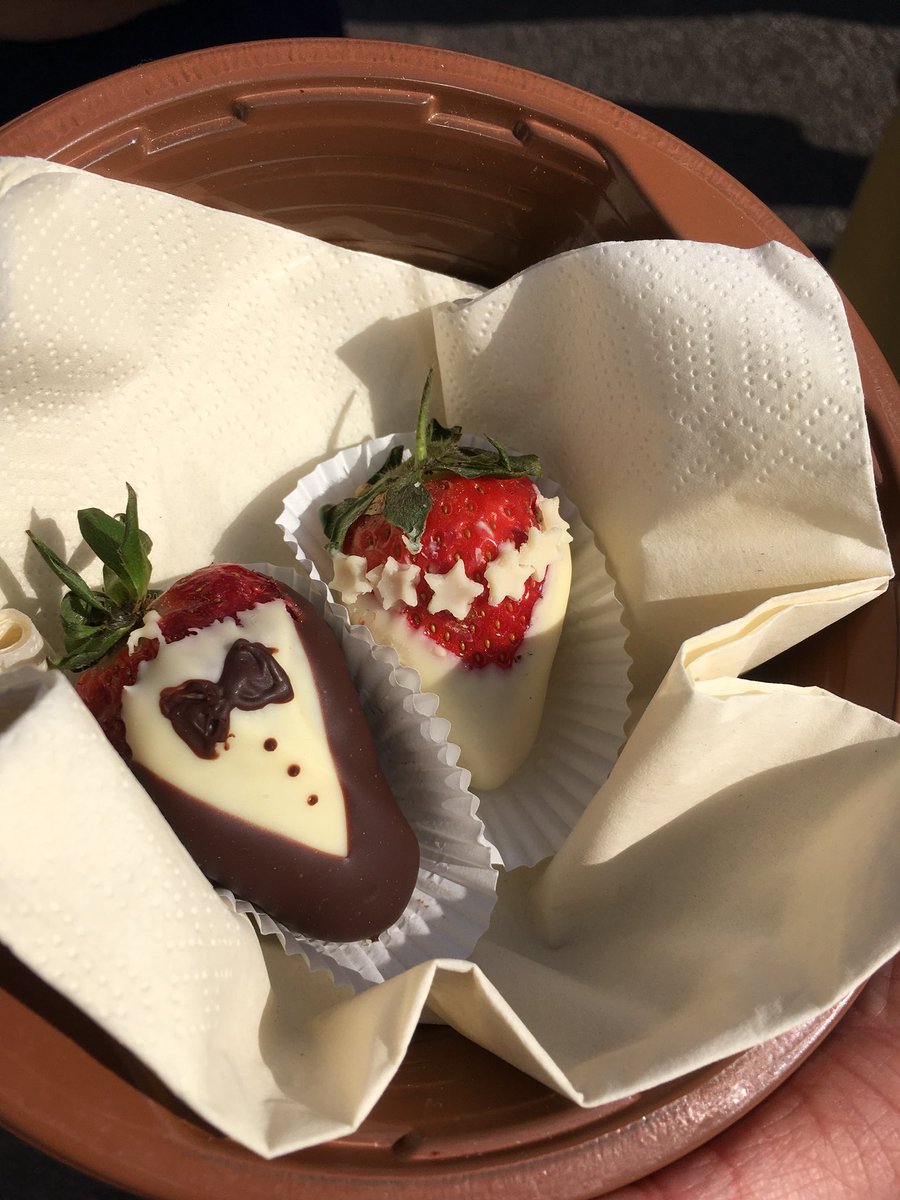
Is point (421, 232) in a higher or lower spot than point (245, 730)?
higher

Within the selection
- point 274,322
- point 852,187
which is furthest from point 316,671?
point 852,187

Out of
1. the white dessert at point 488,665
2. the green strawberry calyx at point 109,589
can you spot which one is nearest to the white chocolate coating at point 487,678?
the white dessert at point 488,665

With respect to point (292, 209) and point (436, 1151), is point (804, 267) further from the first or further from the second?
point (436, 1151)

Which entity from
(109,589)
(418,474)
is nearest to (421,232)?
(418,474)

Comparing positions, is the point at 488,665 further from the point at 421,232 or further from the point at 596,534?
the point at 421,232

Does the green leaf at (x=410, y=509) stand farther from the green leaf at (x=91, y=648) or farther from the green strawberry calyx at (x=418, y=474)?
the green leaf at (x=91, y=648)

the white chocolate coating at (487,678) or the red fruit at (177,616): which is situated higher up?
the red fruit at (177,616)

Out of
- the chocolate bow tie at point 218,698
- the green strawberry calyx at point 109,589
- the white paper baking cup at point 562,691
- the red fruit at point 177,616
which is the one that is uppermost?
the green strawberry calyx at point 109,589

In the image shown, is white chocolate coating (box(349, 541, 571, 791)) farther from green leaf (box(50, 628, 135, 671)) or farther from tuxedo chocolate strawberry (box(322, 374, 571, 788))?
green leaf (box(50, 628, 135, 671))
